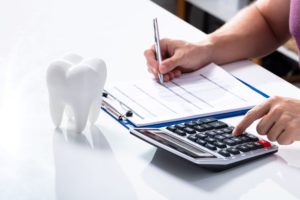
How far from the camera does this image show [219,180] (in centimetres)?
103

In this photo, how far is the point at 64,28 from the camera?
1.63 metres

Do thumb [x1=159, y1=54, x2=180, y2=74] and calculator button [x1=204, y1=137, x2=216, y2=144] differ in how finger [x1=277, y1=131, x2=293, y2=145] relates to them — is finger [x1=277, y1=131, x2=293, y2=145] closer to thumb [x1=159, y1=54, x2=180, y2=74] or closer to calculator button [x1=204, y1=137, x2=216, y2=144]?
calculator button [x1=204, y1=137, x2=216, y2=144]

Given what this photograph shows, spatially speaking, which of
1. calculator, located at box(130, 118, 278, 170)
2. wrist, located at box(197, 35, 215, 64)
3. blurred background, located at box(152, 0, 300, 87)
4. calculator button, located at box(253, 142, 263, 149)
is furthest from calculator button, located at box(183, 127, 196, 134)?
blurred background, located at box(152, 0, 300, 87)

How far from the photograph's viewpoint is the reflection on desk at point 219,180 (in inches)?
39.1

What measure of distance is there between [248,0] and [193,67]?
1.59m

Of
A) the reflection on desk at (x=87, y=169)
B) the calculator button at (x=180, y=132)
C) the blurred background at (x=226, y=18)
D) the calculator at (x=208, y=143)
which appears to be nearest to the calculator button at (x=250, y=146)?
the calculator at (x=208, y=143)

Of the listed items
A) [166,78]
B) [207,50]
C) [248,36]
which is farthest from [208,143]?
[248,36]

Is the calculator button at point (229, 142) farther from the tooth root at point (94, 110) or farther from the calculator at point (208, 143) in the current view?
the tooth root at point (94, 110)

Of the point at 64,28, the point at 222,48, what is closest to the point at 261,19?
the point at 222,48

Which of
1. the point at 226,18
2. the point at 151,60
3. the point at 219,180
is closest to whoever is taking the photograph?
the point at 219,180

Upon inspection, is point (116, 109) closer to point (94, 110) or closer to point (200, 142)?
point (94, 110)

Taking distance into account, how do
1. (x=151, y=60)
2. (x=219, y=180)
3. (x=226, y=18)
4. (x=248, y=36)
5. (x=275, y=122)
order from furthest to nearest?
(x=226, y=18), (x=248, y=36), (x=151, y=60), (x=275, y=122), (x=219, y=180)

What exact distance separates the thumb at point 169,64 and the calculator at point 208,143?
9.5 inches

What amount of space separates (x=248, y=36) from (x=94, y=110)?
1.91 ft
